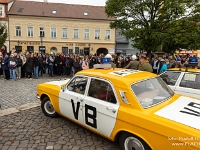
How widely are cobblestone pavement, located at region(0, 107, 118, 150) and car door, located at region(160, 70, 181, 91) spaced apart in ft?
9.43

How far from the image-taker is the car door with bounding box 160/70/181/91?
18.2 feet

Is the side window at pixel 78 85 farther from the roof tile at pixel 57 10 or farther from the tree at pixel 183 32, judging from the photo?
the roof tile at pixel 57 10

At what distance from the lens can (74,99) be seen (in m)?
4.15

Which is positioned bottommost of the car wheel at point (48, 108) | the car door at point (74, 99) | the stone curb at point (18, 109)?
the stone curb at point (18, 109)

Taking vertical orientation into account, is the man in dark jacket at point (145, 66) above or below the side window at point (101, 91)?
above

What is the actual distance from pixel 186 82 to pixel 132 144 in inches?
126

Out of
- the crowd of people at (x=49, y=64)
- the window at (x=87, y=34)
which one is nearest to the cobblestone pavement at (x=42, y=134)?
the crowd of people at (x=49, y=64)

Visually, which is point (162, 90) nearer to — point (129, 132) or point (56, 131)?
point (129, 132)

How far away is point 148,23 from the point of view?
45.5 ft

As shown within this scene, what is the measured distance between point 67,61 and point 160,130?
38.5 ft

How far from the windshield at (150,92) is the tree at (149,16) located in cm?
956

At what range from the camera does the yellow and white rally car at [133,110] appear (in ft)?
8.66

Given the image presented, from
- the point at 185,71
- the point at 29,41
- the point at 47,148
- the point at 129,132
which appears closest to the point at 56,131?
the point at 47,148

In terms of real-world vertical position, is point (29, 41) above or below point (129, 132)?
above
